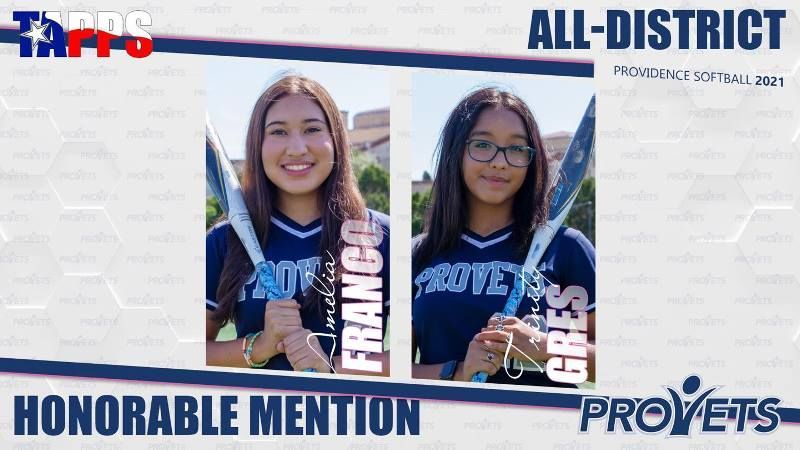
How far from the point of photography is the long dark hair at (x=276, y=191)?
3.32 meters

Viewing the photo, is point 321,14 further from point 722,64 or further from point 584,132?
point 722,64

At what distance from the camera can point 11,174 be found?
3336 millimetres

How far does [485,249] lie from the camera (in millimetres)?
3354

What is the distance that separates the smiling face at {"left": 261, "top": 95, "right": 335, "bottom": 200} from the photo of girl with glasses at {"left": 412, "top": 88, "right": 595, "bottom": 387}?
1.20 feet

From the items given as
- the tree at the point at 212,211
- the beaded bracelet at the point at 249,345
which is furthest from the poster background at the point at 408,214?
the beaded bracelet at the point at 249,345

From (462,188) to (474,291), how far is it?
0.33 meters

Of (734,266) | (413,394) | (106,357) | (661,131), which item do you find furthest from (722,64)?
(106,357)

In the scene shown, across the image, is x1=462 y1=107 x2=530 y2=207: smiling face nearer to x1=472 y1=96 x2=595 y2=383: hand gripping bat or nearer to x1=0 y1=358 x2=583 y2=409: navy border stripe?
x1=472 y1=96 x2=595 y2=383: hand gripping bat

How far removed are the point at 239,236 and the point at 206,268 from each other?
0.47 feet

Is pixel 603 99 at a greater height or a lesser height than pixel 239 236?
greater

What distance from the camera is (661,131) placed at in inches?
127

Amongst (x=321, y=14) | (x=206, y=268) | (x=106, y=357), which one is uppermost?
(x=321, y=14)

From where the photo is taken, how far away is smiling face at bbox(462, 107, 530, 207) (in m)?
3.31

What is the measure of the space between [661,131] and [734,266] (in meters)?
0.47
